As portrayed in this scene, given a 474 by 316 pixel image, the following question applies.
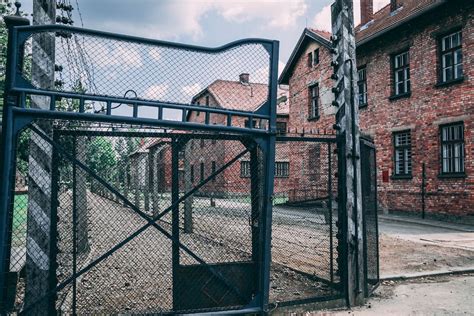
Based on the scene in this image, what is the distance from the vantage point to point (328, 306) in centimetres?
479

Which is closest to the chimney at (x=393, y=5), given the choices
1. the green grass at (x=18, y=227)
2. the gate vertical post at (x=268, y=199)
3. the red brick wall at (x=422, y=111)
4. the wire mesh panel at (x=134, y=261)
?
the red brick wall at (x=422, y=111)

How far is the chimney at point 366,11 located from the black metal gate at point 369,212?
1926 cm

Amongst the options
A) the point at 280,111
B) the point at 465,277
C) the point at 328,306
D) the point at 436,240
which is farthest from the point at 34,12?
the point at 280,111

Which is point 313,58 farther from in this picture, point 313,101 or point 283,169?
point 283,169

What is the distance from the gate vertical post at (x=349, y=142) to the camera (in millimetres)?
4934

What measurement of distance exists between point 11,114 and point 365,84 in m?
17.7

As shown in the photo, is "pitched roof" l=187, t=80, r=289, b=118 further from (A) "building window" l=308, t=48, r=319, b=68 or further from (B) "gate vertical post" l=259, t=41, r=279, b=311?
(A) "building window" l=308, t=48, r=319, b=68

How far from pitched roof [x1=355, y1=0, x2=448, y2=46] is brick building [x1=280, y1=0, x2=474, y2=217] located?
51 mm

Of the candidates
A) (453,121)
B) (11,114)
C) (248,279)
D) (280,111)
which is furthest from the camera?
(280,111)

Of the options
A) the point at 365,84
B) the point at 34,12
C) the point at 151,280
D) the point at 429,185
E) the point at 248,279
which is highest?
the point at 365,84

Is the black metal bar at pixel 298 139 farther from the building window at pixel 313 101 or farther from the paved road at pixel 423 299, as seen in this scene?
the building window at pixel 313 101

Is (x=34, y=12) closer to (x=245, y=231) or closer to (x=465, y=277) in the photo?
(x=465, y=277)

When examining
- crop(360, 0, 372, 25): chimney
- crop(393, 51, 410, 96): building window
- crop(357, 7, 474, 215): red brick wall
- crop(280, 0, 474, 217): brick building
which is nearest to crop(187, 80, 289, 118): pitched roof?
crop(280, 0, 474, 217): brick building

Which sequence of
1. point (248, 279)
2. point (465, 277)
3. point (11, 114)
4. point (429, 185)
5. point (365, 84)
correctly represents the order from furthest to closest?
point (365, 84)
point (429, 185)
point (465, 277)
point (248, 279)
point (11, 114)
